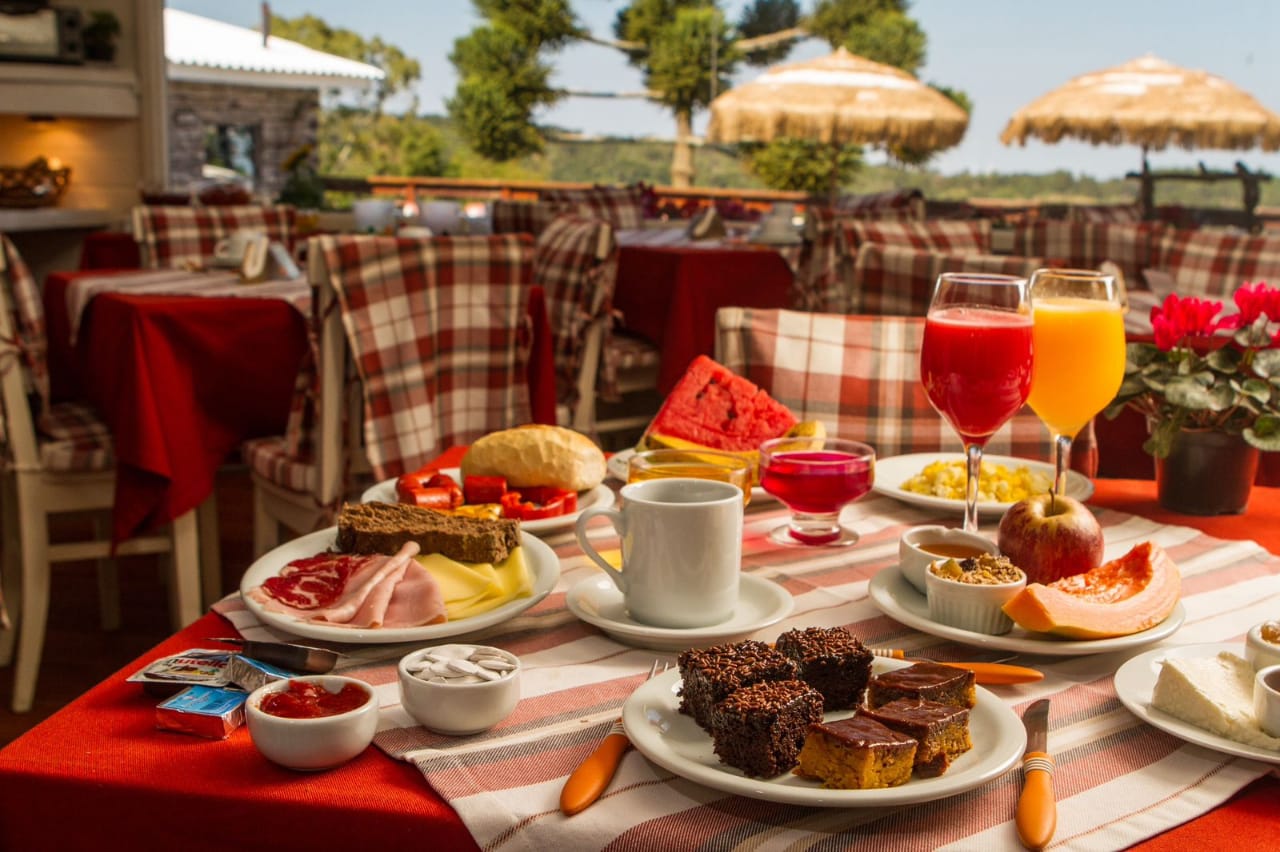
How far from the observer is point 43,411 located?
2.73 metres

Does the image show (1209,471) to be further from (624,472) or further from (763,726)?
(763,726)

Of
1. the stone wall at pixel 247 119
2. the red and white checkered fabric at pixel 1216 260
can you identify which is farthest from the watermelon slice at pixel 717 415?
the stone wall at pixel 247 119

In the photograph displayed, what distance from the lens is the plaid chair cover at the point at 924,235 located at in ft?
11.8

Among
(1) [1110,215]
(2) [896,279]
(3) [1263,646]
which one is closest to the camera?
(3) [1263,646]

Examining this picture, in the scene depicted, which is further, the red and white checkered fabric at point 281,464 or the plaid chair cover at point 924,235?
the plaid chair cover at point 924,235

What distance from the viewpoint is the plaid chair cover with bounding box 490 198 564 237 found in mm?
4961

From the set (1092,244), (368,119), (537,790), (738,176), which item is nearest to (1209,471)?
(537,790)

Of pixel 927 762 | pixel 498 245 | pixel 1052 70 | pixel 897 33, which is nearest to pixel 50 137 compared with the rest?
pixel 498 245

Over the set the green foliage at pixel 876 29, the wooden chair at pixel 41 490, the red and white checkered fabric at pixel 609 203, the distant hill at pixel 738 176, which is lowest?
the wooden chair at pixel 41 490

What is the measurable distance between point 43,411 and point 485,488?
1.91 metres

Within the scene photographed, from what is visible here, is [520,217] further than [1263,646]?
Yes

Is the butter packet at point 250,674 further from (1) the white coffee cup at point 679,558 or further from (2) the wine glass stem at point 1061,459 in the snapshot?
(2) the wine glass stem at point 1061,459

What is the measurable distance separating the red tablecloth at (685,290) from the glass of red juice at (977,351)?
9.27 feet

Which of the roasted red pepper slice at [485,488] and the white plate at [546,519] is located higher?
the roasted red pepper slice at [485,488]
